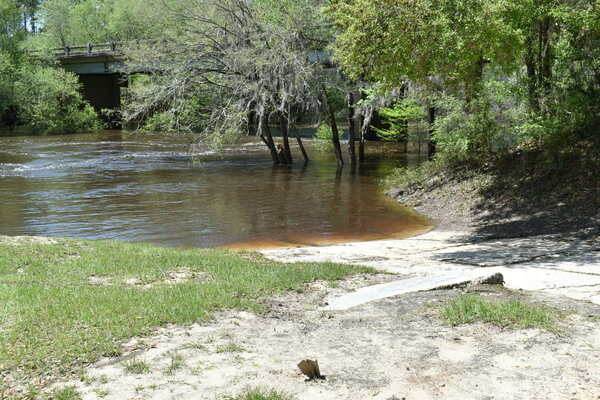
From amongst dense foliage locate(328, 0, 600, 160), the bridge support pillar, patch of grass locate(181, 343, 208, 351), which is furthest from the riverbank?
the bridge support pillar

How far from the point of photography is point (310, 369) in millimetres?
5453

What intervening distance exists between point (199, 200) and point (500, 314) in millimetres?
15578

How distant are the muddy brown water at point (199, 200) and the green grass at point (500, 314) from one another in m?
8.02

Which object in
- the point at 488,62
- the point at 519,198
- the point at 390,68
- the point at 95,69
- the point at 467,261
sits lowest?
the point at 467,261

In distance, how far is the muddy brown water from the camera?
1628cm

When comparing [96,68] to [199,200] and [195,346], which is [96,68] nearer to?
[199,200]

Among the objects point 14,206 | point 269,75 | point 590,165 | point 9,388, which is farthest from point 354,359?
point 269,75

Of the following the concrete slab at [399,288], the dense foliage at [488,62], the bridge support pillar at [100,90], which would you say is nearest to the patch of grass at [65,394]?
the concrete slab at [399,288]

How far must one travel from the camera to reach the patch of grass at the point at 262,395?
5051mm

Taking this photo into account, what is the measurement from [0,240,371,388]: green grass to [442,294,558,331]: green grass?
2081mm

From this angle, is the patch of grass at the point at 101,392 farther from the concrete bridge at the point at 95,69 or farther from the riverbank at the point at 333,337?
the concrete bridge at the point at 95,69

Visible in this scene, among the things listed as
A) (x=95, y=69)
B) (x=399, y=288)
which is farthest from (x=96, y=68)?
(x=399, y=288)

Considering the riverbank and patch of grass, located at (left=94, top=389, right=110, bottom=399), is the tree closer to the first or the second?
the riverbank

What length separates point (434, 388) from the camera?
5305 mm
